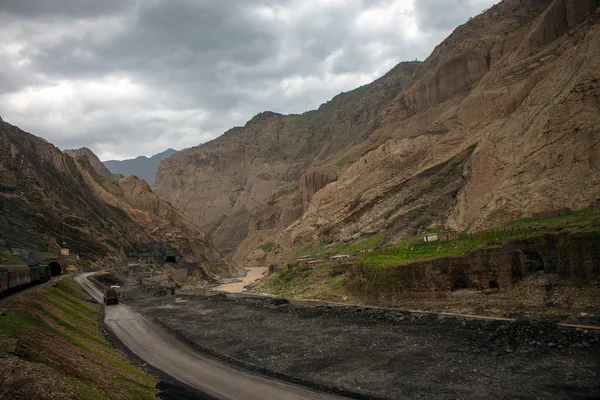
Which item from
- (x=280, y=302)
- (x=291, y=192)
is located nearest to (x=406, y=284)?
(x=280, y=302)

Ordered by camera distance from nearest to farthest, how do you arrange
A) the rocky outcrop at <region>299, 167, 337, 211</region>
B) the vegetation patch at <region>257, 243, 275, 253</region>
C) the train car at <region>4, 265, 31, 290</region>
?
1. the train car at <region>4, 265, 31, 290</region>
2. the rocky outcrop at <region>299, 167, 337, 211</region>
3. the vegetation patch at <region>257, 243, 275, 253</region>

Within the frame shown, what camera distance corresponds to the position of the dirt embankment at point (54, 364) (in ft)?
33.4

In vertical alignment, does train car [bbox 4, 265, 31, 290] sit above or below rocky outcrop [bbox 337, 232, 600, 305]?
above

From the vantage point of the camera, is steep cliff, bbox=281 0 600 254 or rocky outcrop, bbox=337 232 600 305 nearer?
rocky outcrop, bbox=337 232 600 305

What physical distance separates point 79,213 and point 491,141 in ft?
254

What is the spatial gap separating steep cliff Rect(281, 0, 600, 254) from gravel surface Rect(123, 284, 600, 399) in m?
15.3

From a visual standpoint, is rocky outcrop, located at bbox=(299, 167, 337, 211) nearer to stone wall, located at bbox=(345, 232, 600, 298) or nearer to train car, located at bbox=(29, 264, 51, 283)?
train car, located at bbox=(29, 264, 51, 283)

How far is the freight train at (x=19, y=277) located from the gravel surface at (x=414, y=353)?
11.9 m

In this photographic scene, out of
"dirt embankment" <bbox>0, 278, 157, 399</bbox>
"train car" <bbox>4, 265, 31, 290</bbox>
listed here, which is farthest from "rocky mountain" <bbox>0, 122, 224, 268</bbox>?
"dirt embankment" <bbox>0, 278, 157, 399</bbox>

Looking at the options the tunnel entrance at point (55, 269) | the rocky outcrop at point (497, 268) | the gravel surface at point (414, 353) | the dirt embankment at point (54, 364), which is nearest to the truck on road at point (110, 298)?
the gravel surface at point (414, 353)

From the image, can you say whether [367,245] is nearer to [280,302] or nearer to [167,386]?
[280,302]

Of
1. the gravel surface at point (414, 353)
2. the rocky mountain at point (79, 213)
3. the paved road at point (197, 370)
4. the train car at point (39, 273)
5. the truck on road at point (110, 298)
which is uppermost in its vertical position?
the rocky mountain at point (79, 213)

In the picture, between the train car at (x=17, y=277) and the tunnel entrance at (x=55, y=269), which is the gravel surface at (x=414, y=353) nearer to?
the train car at (x=17, y=277)

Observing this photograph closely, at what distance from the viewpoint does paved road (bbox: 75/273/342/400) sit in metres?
16.0
